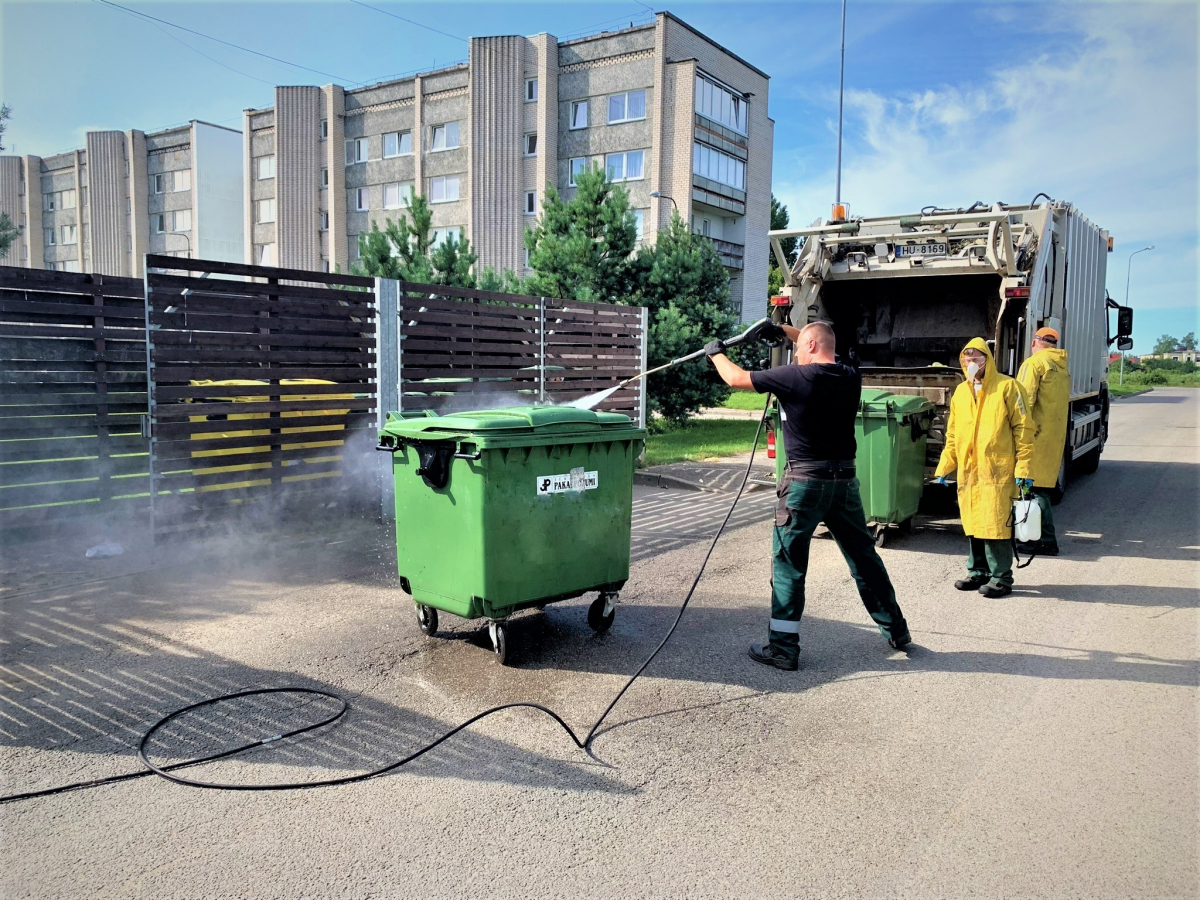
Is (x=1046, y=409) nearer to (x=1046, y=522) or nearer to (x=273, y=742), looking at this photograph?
(x=1046, y=522)

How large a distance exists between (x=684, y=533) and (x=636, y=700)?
392cm

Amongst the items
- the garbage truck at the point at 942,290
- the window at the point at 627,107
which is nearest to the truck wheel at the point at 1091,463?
the garbage truck at the point at 942,290

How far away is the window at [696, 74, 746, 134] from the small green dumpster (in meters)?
27.1

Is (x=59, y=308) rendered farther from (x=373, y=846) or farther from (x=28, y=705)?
(x=373, y=846)

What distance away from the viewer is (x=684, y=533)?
26.0ft

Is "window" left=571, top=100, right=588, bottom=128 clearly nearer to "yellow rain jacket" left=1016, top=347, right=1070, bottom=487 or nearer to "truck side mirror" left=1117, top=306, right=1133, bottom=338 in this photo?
"truck side mirror" left=1117, top=306, right=1133, bottom=338

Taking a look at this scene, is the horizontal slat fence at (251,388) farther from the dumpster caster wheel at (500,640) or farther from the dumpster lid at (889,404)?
the dumpster lid at (889,404)

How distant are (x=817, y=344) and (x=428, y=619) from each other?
2.61m

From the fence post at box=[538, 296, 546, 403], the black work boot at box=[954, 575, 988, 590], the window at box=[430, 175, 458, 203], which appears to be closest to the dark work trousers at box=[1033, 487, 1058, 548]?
the black work boot at box=[954, 575, 988, 590]

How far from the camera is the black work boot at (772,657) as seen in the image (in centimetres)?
448

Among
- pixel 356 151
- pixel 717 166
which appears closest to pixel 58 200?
pixel 356 151

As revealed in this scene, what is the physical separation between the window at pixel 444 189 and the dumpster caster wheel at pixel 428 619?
107 ft

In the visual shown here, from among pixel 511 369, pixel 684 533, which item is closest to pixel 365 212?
pixel 511 369

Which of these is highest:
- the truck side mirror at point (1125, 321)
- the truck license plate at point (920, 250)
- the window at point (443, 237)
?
the window at point (443, 237)
